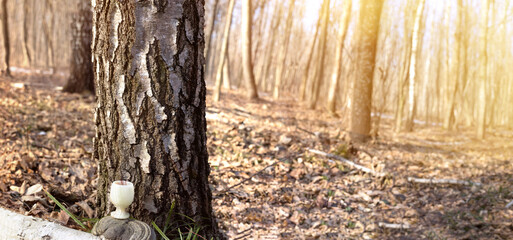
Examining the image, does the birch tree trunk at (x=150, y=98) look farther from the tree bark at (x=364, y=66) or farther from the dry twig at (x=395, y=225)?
the tree bark at (x=364, y=66)

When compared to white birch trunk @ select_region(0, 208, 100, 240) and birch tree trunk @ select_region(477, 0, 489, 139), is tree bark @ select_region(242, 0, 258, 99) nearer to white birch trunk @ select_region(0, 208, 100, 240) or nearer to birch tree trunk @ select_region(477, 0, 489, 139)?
birch tree trunk @ select_region(477, 0, 489, 139)

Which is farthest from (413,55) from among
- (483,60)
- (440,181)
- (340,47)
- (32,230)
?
(32,230)

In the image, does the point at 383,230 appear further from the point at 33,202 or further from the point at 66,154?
the point at 66,154

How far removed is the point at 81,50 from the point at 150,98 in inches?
293

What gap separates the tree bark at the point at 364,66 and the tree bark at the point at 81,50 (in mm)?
6076

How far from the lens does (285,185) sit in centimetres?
506

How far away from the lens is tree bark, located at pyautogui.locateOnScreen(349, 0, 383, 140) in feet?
26.5

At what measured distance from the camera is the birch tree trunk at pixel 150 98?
215 centimetres

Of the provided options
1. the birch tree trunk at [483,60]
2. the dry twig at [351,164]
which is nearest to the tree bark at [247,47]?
the birch tree trunk at [483,60]

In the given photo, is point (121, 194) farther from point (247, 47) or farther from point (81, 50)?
point (247, 47)

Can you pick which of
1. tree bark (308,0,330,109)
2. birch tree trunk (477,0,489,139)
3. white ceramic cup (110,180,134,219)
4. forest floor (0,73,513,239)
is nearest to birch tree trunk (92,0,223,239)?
white ceramic cup (110,180,134,219)

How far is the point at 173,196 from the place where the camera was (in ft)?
7.54

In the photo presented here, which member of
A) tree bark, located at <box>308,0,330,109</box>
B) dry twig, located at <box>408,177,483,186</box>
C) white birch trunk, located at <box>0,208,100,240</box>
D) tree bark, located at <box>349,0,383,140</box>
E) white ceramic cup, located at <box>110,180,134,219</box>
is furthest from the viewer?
tree bark, located at <box>308,0,330,109</box>

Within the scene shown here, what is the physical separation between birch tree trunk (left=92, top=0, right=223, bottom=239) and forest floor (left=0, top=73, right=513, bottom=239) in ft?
1.86
